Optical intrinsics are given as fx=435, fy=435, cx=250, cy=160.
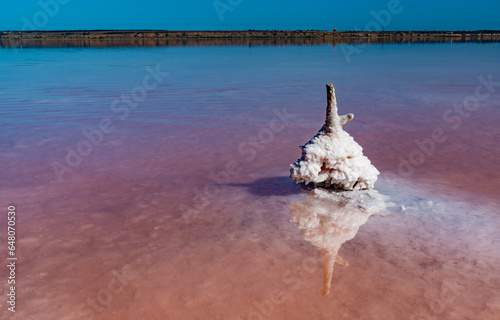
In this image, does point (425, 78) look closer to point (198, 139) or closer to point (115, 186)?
point (198, 139)

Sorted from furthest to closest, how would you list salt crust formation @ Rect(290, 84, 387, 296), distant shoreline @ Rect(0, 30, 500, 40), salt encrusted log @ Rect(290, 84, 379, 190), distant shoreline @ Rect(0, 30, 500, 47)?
1. distant shoreline @ Rect(0, 30, 500, 40)
2. distant shoreline @ Rect(0, 30, 500, 47)
3. salt encrusted log @ Rect(290, 84, 379, 190)
4. salt crust formation @ Rect(290, 84, 387, 296)

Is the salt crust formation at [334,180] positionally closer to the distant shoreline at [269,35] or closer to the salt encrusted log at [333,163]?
the salt encrusted log at [333,163]

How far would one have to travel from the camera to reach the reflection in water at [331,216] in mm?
3547

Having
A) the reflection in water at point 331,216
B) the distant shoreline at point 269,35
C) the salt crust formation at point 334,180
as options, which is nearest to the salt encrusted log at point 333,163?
the salt crust formation at point 334,180

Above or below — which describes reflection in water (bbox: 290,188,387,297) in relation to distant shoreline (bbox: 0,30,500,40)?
below

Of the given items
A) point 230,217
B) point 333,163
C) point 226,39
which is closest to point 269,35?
point 226,39

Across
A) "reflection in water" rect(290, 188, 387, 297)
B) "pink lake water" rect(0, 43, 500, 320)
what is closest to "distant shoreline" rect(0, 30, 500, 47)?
"pink lake water" rect(0, 43, 500, 320)

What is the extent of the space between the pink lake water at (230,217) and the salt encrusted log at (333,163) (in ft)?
1.11

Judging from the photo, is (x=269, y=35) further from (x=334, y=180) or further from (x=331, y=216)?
(x=331, y=216)

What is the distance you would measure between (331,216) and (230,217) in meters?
0.96

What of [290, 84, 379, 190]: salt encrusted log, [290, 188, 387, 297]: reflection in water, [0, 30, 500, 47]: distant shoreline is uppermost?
[0, 30, 500, 47]: distant shoreline

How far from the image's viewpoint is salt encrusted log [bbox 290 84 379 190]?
4.51 m

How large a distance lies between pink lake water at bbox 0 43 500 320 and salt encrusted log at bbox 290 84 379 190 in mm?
339

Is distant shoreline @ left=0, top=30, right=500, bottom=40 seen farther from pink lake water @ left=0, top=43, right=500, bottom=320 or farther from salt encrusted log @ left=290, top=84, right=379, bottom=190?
salt encrusted log @ left=290, top=84, right=379, bottom=190
